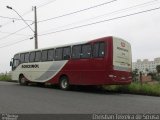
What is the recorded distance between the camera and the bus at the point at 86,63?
20984 mm

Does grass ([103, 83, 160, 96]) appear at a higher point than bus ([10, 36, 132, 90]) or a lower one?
lower

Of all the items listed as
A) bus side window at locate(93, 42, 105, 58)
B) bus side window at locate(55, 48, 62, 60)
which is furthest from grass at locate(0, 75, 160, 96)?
bus side window at locate(55, 48, 62, 60)

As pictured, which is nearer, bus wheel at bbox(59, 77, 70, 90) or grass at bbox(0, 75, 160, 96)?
grass at bbox(0, 75, 160, 96)

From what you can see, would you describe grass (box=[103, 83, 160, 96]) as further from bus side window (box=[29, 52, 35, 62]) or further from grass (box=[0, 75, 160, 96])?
bus side window (box=[29, 52, 35, 62])

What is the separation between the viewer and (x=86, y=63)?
2225 cm

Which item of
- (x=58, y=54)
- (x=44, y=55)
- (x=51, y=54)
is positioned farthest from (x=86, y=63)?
(x=44, y=55)

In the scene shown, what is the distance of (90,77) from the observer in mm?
22062

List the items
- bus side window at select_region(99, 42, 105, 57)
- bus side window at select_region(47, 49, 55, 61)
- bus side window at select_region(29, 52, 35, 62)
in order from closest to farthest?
bus side window at select_region(99, 42, 105, 57)
bus side window at select_region(47, 49, 55, 61)
bus side window at select_region(29, 52, 35, 62)

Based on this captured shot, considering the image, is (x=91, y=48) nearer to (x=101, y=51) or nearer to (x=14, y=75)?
(x=101, y=51)

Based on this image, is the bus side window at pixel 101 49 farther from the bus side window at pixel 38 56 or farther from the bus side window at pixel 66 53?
the bus side window at pixel 38 56

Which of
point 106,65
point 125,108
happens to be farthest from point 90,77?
point 125,108

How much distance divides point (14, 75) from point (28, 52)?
3094mm

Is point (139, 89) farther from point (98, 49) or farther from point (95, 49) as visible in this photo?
point (95, 49)

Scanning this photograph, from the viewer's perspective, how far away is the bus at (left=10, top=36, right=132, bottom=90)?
20984mm
